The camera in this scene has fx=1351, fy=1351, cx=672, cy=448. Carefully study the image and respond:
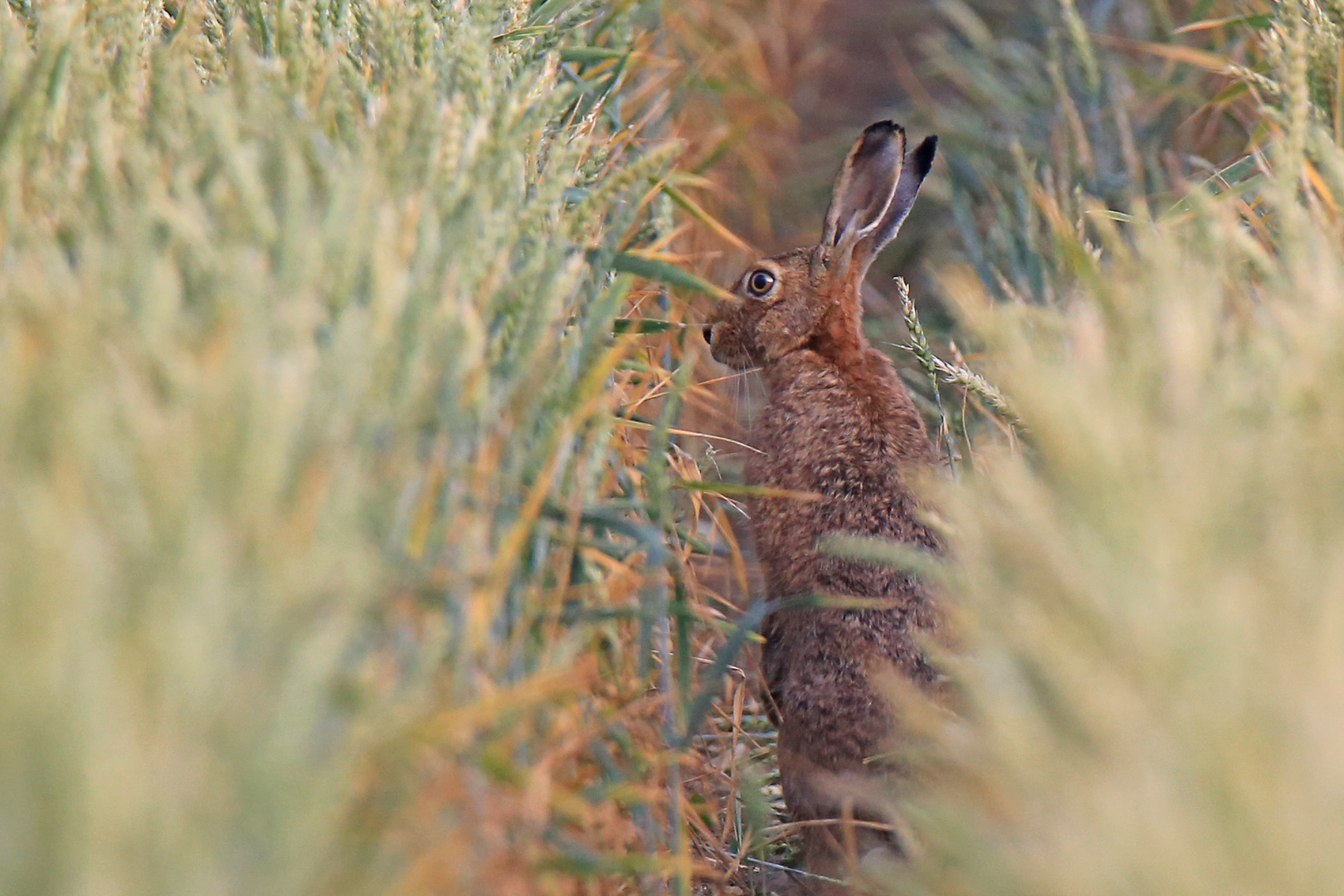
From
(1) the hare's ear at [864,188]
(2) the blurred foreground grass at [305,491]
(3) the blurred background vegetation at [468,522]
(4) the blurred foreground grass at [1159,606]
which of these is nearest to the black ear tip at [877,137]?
(1) the hare's ear at [864,188]

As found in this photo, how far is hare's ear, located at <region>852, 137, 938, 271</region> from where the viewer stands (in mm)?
3238

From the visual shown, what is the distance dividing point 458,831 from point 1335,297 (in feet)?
3.70

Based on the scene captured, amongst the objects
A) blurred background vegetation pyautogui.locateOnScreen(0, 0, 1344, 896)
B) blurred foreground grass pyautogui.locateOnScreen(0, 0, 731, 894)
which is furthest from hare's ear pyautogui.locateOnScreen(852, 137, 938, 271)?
blurred foreground grass pyautogui.locateOnScreen(0, 0, 731, 894)

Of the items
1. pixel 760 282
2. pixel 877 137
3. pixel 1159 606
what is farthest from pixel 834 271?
pixel 1159 606

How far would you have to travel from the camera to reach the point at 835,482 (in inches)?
107

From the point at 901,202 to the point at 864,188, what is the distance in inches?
4.4

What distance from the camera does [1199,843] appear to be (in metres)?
0.96

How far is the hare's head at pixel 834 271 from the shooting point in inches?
125

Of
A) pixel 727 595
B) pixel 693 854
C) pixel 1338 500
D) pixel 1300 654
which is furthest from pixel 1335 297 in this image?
pixel 727 595

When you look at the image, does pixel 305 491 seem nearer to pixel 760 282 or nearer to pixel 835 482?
pixel 835 482

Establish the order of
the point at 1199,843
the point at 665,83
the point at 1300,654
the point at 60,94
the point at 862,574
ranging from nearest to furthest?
1. the point at 1199,843
2. the point at 1300,654
3. the point at 60,94
4. the point at 862,574
5. the point at 665,83

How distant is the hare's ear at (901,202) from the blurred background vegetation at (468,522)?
3.20 feet

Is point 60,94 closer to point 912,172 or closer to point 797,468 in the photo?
point 797,468

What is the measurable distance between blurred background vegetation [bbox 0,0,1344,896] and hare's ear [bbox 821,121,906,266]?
94 cm
